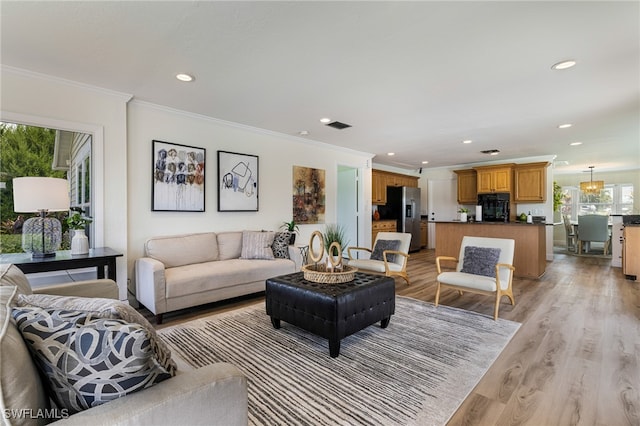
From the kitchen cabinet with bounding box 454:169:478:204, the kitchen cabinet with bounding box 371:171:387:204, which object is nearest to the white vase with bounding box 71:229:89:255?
the kitchen cabinet with bounding box 371:171:387:204

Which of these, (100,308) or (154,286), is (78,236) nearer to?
(154,286)

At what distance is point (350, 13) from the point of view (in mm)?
1974

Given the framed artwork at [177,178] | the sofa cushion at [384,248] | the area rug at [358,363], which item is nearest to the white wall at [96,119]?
the framed artwork at [177,178]

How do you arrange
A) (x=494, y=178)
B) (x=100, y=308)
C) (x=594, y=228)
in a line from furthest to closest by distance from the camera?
(x=594, y=228)
(x=494, y=178)
(x=100, y=308)

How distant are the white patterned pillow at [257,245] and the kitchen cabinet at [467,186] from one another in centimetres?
586

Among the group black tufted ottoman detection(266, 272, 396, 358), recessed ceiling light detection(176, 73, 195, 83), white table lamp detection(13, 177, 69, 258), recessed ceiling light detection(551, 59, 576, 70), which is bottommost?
black tufted ottoman detection(266, 272, 396, 358)

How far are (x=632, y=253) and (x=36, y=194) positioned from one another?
8.32 metres

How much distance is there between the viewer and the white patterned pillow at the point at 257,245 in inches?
165

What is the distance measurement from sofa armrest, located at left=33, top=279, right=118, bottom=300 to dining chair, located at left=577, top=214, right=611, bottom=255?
9.86 m

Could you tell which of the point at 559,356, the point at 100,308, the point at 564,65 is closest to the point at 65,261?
the point at 100,308

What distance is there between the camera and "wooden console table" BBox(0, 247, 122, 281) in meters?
2.58

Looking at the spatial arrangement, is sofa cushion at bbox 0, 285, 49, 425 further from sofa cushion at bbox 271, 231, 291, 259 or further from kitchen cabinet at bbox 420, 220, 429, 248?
kitchen cabinet at bbox 420, 220, 429, 248

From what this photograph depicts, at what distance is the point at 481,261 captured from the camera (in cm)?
369

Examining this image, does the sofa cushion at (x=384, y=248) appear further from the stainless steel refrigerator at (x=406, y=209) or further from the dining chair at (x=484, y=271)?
the stainless steel refrigerator at (x=406, y=209)
